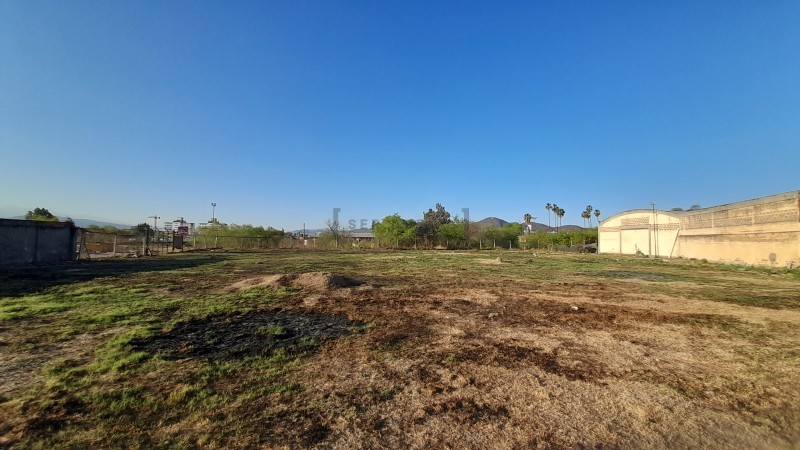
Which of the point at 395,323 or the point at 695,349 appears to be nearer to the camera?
the point at 695,349

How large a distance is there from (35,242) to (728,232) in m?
41.0

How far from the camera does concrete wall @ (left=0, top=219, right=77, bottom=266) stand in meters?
16.1

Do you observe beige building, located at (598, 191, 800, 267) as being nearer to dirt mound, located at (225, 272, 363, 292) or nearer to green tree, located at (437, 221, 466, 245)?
green tree, located at (437, 221, 466, 245)

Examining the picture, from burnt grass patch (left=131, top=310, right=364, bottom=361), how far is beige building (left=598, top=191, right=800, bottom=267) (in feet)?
82.5

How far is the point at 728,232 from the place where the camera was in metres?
24.0

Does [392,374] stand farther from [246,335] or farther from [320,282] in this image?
[320,282]

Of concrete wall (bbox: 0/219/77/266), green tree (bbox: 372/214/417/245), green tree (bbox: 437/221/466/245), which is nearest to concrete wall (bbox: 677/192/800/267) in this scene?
green tree (bbox: 437/221/466/245)

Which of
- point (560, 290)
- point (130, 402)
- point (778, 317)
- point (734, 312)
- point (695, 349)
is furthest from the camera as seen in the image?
point (560, 290)

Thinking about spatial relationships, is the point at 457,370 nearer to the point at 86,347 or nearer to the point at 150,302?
the point at 86,347

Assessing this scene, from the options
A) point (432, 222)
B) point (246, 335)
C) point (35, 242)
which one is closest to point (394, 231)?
point (432, 222)

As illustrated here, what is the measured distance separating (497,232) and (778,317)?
5395 cm

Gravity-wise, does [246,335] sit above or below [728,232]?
below

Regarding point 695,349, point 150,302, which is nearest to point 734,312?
point 695,349

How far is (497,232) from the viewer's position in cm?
6103
